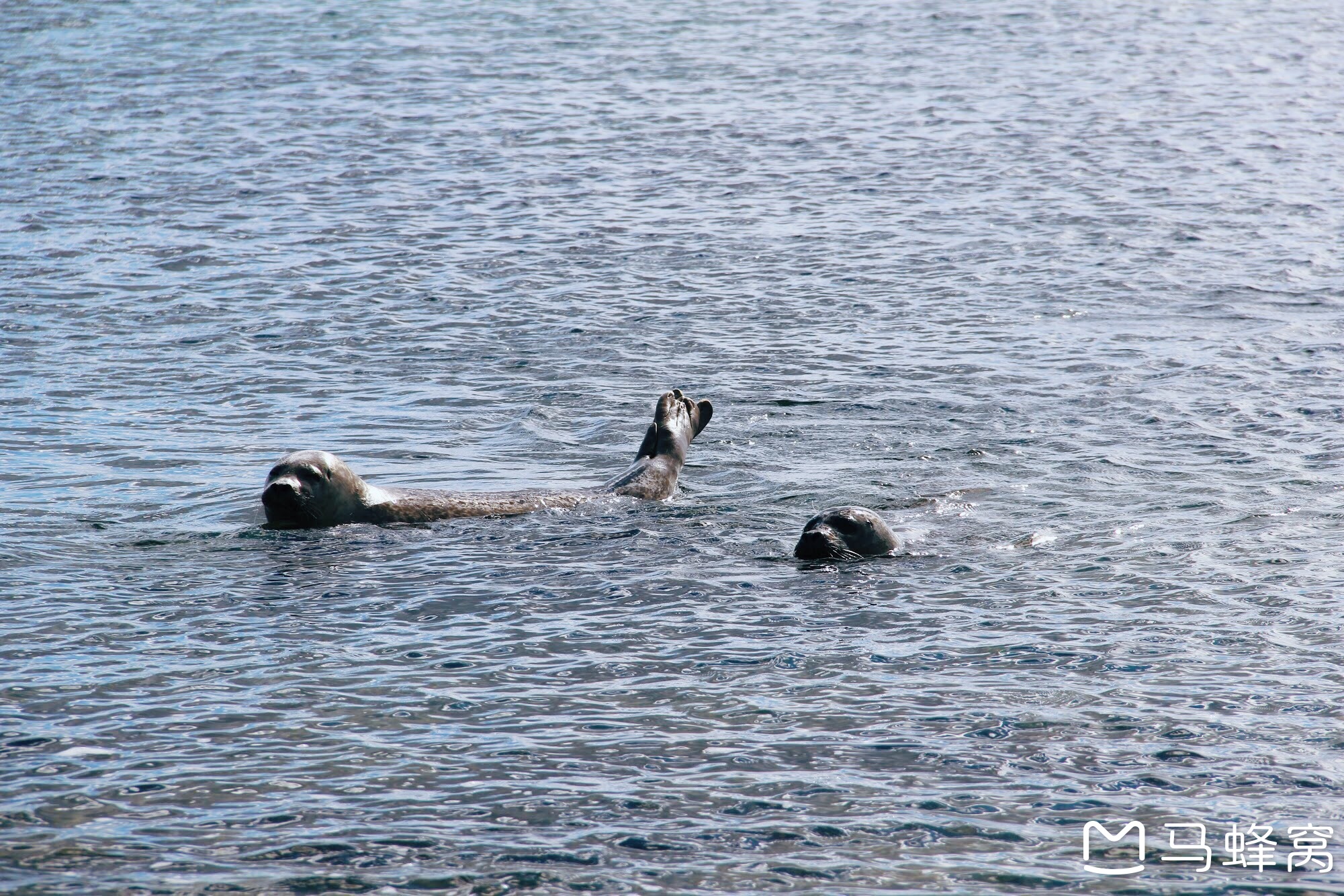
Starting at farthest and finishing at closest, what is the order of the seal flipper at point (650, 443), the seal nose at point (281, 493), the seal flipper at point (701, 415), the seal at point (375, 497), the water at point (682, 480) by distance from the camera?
the seal flipper at point (701, 415)
the seal flipper at point (650, 443)
the seal at point (375, 497)
the seal nose at point (281, 493)
the water at point (682, 480)

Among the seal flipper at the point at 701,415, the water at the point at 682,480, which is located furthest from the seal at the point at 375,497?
the seal flipper at the point at 701,415

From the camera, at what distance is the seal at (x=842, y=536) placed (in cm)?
911

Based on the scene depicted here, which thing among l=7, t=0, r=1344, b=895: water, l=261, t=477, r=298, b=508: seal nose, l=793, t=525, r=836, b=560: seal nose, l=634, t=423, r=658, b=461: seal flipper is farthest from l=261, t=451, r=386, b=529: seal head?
l=793, t=525, r=836, b=560: seal nose

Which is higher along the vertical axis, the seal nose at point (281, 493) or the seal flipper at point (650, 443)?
the seal nose at point (281, 493)

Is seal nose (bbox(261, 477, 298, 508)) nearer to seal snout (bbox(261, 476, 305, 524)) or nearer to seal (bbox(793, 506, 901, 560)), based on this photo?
seal snout (bbox(261, 476, 305, 524))

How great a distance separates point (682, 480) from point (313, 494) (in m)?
2.57

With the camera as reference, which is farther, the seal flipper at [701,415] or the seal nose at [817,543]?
the seal flipper at [701,415]

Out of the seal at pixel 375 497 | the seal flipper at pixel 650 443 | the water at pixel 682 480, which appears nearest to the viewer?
the water at pixel 682 480

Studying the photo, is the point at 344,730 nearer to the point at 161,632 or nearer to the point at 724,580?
the point at 161,632

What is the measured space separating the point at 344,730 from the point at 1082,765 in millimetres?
3320

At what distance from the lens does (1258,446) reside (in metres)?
11.0

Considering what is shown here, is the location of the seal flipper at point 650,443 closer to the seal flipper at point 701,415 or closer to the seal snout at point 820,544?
the seal flipper at point 701,415

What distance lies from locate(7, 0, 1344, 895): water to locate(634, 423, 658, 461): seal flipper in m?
0.35

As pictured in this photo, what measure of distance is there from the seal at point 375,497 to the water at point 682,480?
0.16m
